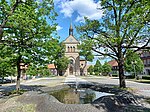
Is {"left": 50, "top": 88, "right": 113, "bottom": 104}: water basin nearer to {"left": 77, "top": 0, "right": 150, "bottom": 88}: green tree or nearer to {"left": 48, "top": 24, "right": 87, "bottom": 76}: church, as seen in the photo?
{"left": 77, "top": 0, "right": 150, "bottom": 88}: green tree

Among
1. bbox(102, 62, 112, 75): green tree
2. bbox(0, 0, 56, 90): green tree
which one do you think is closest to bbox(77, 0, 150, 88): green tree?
bbox(0, 0, 56, 90): green tree

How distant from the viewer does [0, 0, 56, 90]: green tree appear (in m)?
12.8

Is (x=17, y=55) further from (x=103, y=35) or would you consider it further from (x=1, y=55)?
(x=103, y=35)

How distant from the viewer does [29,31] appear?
13797 mm

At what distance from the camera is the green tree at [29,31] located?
12766 millimetres

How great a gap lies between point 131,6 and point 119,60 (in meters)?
6.14

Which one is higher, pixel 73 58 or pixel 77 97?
pixel 73 58

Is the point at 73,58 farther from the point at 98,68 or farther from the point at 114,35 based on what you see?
the point at 114,35

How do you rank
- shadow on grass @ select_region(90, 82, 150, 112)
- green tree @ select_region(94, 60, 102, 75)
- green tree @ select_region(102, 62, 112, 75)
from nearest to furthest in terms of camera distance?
shadow on grass @ select_region(90, 82, 150, 112) → green tree @ select_region(102, 62, 112, 75) → green tree @ select_region(94, 60, 102, 75)

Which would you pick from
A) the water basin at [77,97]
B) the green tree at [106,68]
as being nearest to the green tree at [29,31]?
the water basin at [77,97]

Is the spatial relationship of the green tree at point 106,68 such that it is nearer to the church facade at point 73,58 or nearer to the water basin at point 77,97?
the church facade at point 73,58

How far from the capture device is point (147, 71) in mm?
65688

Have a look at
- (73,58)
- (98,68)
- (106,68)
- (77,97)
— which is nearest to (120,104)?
(77,97)

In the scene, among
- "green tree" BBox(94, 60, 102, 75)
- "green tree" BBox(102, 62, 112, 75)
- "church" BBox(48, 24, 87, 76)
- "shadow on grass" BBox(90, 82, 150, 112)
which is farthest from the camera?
"green tree" BBox(94, 60, 102, 75)
